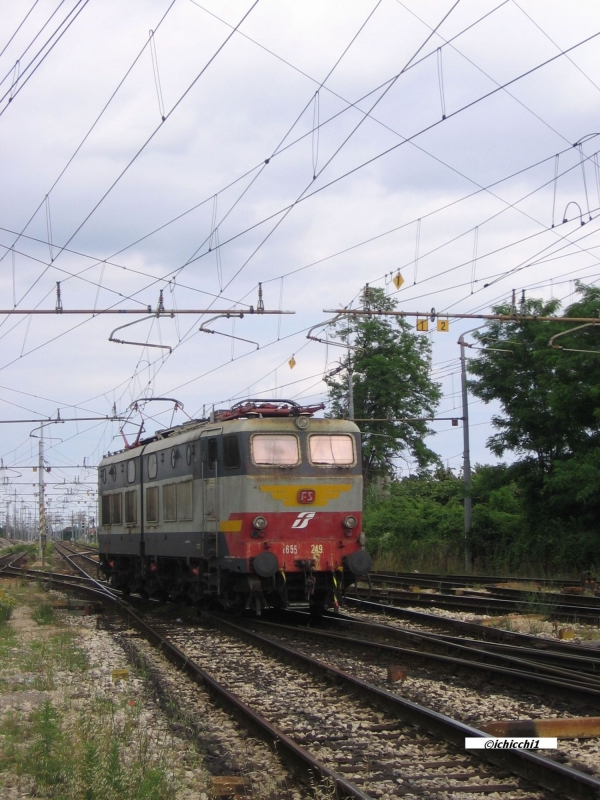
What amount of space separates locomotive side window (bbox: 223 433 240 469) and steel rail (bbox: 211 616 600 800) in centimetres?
Result: 513

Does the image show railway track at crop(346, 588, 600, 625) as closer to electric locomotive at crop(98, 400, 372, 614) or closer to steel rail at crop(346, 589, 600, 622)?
steel rail at crop(346, 589, 600, 622)

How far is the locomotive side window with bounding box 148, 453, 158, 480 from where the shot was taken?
20.0 metres

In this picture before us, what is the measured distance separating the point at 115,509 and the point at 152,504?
4556 millimetres

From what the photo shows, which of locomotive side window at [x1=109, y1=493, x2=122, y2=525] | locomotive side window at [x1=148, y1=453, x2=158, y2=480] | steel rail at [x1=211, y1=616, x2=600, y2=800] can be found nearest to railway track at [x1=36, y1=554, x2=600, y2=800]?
steel rail at [x1=211, y1=616, x2=600, y2=800]

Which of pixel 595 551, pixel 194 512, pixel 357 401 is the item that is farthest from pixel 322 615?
pixel 357 401

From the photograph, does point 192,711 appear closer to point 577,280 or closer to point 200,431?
point 200,431

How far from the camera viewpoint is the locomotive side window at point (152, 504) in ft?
65.3

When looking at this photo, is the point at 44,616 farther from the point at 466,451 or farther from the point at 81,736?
the point at 466,451

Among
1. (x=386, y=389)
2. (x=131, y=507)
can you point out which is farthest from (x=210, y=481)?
(x=386, y=389)

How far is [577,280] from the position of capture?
2536cm

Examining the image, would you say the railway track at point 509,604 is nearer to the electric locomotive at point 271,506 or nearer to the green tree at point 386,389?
the electric locomotive at point 271,506

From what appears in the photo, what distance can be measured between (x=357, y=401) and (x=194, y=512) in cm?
2848

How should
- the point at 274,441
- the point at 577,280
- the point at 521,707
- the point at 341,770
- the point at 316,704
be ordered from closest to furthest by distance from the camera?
1. the point at 341,770
2. the point at 521,707
3. the point at 316,704
4. the point at 274,441
5. the point at 577,280

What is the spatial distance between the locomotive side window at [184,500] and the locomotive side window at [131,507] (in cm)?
417
